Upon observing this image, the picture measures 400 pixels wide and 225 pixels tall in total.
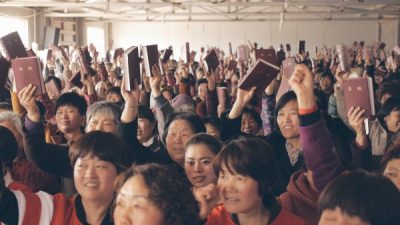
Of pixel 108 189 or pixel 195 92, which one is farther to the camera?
pixel 195 92

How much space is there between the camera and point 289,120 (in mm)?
3172

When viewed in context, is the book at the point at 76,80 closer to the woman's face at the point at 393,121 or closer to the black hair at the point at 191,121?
the black hair at the point at 191,121

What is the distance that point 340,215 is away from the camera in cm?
159

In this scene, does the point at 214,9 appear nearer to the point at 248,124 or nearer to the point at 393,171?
the point at 248,124

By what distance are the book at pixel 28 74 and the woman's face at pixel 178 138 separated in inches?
28.0

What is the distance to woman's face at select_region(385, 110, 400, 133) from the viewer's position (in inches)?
147

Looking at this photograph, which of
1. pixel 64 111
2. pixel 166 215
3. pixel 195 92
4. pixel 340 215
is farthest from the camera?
pixel 195 92

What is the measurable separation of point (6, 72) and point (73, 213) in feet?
6.04

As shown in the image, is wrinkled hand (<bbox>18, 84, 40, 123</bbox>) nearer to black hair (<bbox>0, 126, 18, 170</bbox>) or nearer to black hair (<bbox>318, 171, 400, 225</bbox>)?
black hair (<bbox>0, 126, 18, 170</bbox>)

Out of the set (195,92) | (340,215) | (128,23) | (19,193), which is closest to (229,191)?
(340,215)

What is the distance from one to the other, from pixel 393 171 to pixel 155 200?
915 millimetres

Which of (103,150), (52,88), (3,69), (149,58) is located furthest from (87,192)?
(52,88)

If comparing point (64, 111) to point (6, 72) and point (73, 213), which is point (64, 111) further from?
point (73, 213)

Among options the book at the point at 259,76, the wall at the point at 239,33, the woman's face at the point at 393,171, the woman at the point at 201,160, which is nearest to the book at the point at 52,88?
the book at the point at 259,76
